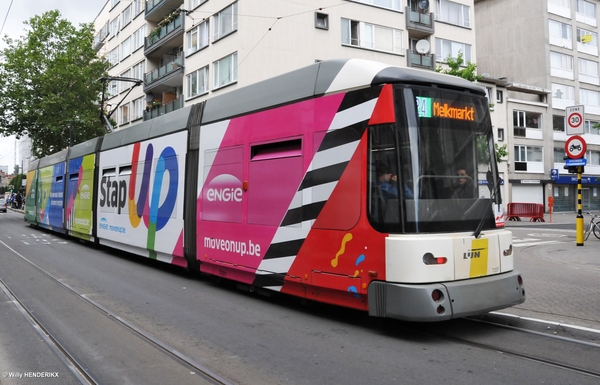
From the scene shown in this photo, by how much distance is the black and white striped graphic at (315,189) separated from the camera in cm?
601

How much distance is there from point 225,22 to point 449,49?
15485mm

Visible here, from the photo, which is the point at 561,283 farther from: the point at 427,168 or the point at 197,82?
the point at 197,82

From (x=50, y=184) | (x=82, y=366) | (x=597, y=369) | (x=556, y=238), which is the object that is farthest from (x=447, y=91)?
(x=50, y=184)

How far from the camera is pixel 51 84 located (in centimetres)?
3578

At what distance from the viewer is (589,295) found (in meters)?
7.54

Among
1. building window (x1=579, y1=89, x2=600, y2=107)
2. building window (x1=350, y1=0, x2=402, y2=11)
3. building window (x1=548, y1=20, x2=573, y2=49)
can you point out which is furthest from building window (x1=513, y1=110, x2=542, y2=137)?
building window (x1=350, y1=0, x2=402, y2=11)

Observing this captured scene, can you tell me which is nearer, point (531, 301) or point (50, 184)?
A: point (531, 301)

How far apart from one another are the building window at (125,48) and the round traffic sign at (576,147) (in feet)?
121

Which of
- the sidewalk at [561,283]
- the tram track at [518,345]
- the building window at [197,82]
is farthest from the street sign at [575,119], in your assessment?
the building window at [197,82]

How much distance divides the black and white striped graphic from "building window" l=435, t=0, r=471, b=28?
30.1 m

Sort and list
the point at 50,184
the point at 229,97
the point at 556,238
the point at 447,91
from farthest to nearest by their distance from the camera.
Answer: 1. the point at 50,184
2. the point at 556,238
3. the point at 229,97
4. the point at 447,91

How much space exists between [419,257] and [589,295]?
3758 mm

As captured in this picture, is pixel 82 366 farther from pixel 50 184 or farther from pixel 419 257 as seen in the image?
pixel 50 184

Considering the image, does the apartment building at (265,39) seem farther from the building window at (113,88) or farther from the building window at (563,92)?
the building window at (563,92)
